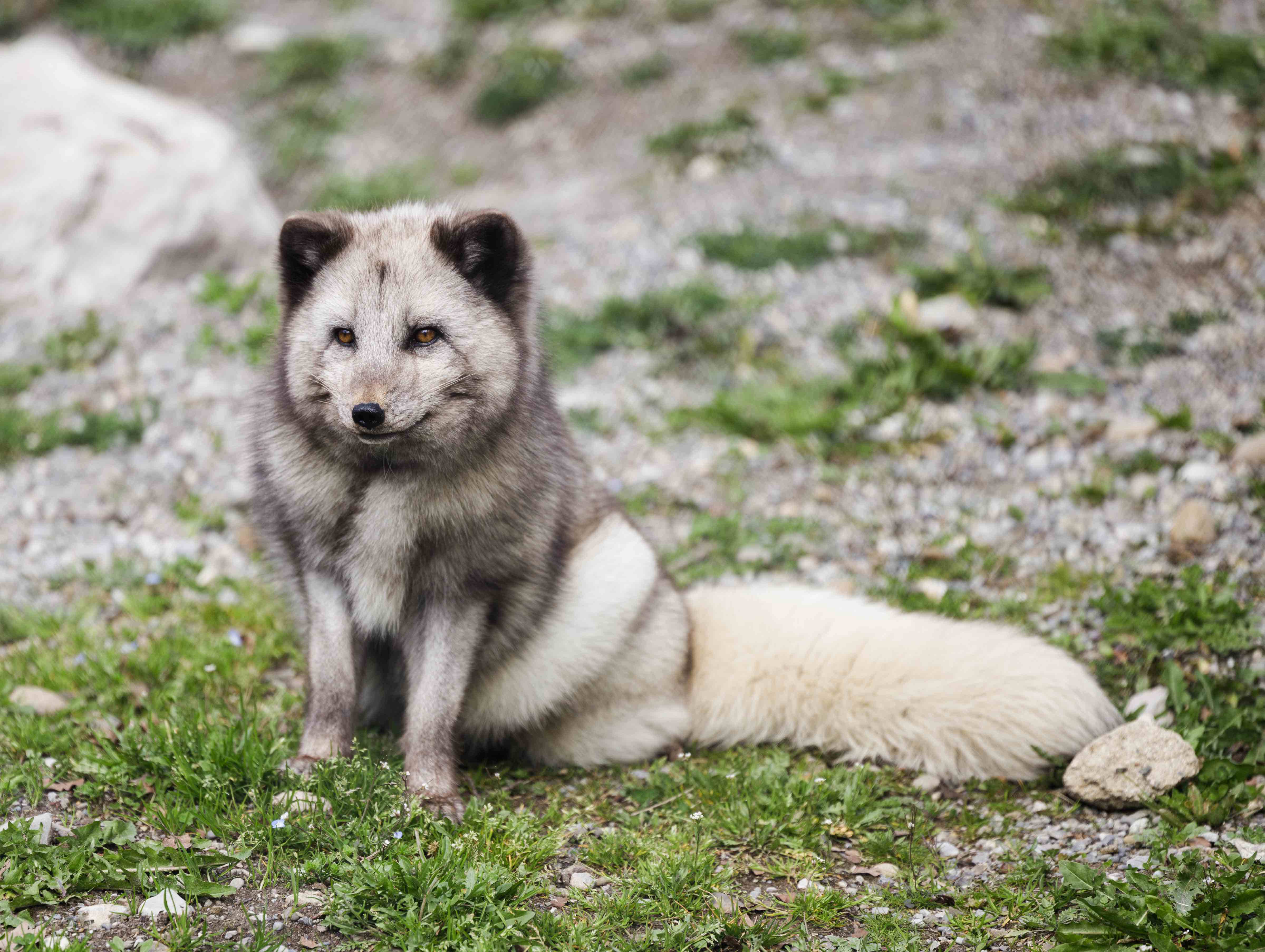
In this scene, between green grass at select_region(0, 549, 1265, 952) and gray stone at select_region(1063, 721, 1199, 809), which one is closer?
green grass at select_region(0, 549, 1265, 952)

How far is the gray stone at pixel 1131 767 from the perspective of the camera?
3.65 metres

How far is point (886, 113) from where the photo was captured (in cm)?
889

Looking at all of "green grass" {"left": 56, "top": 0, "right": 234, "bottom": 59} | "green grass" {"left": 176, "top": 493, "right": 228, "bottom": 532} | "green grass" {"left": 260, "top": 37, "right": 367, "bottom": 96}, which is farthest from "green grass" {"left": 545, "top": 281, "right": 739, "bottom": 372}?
"green grass" {"left": 56, "top": 0, "right": 234, "bottom": 59}

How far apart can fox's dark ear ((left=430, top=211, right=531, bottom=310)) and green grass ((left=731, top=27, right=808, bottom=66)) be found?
A: 272 inches

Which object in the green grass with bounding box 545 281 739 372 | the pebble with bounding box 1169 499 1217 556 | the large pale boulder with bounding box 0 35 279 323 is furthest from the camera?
the large pale boulder with bounding box 0 35 279 323

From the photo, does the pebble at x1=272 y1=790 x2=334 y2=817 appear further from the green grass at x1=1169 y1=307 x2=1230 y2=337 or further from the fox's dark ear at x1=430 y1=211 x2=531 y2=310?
the green grass at x1=1169 y1=307 x2=1230 y2=337

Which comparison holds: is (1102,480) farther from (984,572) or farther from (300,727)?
(300,727)

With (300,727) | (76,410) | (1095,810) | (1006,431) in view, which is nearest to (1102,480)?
(1006,431)

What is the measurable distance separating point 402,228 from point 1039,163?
5999 millimetres

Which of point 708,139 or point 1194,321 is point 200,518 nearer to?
point 708,139

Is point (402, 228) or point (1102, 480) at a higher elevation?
point (402, 228)

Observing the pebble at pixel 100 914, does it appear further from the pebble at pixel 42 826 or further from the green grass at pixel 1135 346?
the green grass at pixel 1135 346

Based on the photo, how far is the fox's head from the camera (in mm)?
3217

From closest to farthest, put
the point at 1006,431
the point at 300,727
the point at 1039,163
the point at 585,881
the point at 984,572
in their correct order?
the point at 585,881
the point at 300,727
the point at 984,572
the point at 1006,431
the point at 1039,163
